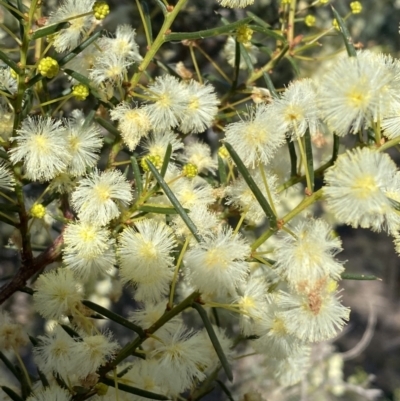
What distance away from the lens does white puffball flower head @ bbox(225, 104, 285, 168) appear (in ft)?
2.34

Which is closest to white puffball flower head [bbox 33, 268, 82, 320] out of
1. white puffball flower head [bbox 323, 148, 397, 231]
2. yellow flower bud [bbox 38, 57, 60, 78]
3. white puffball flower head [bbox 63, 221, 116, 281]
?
white puffball flower head [bbox 63, 221, 116, 281]

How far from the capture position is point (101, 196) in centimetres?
73

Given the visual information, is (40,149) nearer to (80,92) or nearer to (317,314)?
(80,92)

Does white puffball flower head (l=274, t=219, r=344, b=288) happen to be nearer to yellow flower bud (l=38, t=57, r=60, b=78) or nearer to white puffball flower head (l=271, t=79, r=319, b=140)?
white puffball flower head (l=271, t=79, r=319, b=140)

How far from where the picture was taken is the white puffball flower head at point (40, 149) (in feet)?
2.33

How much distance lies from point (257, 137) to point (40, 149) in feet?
0.84

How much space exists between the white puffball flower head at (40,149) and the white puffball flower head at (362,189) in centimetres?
33

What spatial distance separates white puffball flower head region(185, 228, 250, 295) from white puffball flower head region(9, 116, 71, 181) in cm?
20

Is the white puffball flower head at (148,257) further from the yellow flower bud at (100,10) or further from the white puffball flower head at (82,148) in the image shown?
the yellow flower bud at (100,10)

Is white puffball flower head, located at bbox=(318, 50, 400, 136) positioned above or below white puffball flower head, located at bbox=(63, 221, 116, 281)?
above

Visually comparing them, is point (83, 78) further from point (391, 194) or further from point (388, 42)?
point (388, 42)

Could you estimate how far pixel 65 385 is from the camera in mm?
789

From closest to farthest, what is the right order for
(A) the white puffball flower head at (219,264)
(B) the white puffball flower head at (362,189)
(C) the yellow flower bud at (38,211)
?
(B) the white puffball flower head at (362,189), (A) the white puffball flower head at (219,264), (C) the yellow flower bud at (38,211)

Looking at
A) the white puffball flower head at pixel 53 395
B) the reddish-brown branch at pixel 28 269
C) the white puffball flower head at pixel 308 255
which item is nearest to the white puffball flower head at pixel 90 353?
the white puffball flower head at pixel 53 395
